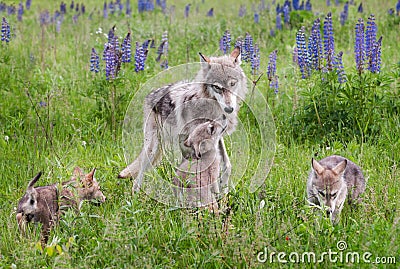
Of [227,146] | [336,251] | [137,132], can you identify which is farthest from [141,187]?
[336,251]

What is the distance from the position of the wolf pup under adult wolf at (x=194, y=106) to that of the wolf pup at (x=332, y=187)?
0.73 metres

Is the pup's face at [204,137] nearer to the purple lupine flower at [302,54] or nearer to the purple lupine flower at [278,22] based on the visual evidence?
the purple lupine flower at [302,54]

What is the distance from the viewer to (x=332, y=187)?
14.9 feet

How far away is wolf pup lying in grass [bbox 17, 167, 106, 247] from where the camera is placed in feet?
14.7

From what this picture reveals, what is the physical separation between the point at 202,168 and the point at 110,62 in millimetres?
2402

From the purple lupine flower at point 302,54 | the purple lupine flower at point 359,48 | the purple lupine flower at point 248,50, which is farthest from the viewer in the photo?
the purple lupine flower at point 248,50

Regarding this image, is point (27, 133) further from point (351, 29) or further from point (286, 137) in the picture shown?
point (351, 29)

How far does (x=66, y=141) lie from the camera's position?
22.0 ft

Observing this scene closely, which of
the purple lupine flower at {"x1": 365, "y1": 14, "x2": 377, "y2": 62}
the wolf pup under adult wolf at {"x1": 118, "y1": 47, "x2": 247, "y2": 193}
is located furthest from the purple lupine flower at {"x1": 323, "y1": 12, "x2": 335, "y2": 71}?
the wolf pup under adult wolf at {"x1": 118, "y1": 47, "x2": 247, "y2": 193}

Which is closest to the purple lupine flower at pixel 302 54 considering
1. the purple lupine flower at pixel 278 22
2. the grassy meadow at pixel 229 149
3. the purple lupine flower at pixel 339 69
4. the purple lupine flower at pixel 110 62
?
the grassy meadow at pixel 229 149

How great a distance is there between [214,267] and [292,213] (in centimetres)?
93

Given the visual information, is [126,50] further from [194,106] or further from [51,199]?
[51,199]

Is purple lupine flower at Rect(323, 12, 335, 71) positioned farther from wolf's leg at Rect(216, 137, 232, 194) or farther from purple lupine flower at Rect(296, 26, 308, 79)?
wolf's leg at Rect(216, 137, 232, 194)

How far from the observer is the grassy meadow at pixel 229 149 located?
4.06 metres
